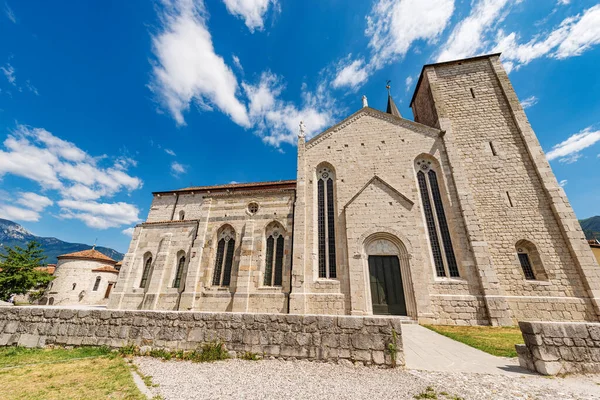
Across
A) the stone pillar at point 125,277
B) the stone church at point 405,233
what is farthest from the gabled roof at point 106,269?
the stone church at point 405,233

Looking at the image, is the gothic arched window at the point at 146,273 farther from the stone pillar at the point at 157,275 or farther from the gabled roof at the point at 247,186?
the gabled roof at the point at 247,186

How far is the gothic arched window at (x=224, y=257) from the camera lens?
14.4 m

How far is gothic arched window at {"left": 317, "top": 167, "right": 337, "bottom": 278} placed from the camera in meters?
13.0

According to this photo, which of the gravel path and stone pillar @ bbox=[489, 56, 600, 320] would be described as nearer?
the gravel path

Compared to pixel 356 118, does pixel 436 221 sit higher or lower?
lower

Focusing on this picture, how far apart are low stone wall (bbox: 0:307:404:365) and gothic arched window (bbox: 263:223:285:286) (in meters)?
8.20

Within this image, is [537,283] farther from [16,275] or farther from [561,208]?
[16,275]

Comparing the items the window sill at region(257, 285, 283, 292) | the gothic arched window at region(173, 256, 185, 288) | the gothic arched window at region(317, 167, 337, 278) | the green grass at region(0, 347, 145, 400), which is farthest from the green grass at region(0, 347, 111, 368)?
the gothic arched window at region(317, 167, 337, 278)

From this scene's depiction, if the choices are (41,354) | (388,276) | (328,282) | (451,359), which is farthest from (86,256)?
(451,359)

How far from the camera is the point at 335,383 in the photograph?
4.04m

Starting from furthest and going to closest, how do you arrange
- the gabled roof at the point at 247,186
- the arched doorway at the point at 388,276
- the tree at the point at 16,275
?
the gabled roof at the point at 247,186 → the tree at the point at 16,275 → the arched doorway at the point at 388,276

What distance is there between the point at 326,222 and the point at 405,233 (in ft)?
14.6

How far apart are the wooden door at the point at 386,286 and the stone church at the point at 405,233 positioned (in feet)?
0.21

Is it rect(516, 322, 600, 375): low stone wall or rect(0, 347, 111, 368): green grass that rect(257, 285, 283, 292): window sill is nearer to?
rect(0, 347, 111, 368): green grass
